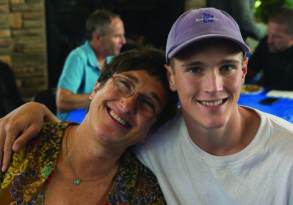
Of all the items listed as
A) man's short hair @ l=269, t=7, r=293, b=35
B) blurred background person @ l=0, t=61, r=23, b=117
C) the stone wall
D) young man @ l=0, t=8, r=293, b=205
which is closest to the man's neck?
young man @ l=0, t=8, r=293, b=205

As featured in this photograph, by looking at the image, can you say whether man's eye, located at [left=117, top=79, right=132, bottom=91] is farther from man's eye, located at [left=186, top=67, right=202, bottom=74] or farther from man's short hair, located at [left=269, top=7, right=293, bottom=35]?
man's short hair, located at [left=269, top=7, right=293, bottom=35]

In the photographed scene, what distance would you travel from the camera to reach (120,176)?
4.51ft

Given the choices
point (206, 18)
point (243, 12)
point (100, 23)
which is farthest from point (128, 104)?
point (243, 12)

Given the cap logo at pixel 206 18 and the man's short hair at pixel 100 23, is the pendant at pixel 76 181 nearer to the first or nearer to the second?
the cap logo at pixel 206 18

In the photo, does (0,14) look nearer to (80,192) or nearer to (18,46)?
(18,46)

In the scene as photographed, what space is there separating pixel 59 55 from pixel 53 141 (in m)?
3.14

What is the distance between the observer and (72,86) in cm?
272

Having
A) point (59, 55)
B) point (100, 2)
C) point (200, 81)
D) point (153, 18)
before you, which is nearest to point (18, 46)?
point (59, 55)

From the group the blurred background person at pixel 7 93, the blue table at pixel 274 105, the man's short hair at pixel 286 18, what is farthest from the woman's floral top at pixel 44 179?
the man's short hair at pixel 286 18

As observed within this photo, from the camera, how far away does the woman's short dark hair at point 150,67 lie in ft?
4.61

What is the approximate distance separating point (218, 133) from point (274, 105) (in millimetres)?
1216

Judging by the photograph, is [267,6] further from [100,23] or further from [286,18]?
[100,23]

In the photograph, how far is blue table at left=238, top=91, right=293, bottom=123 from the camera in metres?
2.30

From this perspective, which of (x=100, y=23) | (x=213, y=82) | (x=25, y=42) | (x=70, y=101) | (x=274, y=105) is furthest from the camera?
(x=25, y=42)
